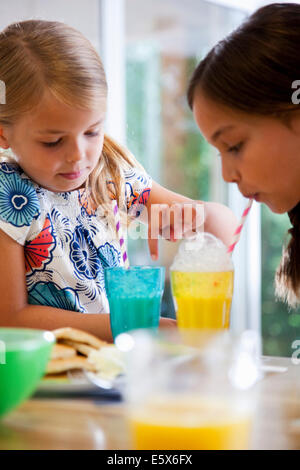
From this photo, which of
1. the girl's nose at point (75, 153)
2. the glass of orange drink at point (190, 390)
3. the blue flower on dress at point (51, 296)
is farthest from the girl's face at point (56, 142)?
the glass of orange drink at point (190, 390)

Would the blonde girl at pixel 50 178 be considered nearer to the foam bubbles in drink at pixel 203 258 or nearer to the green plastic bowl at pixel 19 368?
the foam bubbles in drink at pixel 203 258

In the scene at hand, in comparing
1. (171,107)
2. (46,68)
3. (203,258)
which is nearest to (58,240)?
(46,68)

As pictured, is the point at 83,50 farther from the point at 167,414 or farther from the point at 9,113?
the point at 167,414

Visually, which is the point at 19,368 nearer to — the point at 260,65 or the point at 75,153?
the point at 75,153

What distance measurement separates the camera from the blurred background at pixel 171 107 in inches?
120

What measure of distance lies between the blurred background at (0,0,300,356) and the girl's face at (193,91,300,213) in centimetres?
161

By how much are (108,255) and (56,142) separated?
13.3 inches

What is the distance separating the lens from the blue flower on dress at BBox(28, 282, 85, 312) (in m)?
1.44

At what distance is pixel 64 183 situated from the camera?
1444 mm

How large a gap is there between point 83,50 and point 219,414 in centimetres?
108

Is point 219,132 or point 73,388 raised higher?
point 219,132

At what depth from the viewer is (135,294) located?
106 centimetres

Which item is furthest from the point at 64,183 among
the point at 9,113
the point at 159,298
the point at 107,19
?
the point at 107,19
